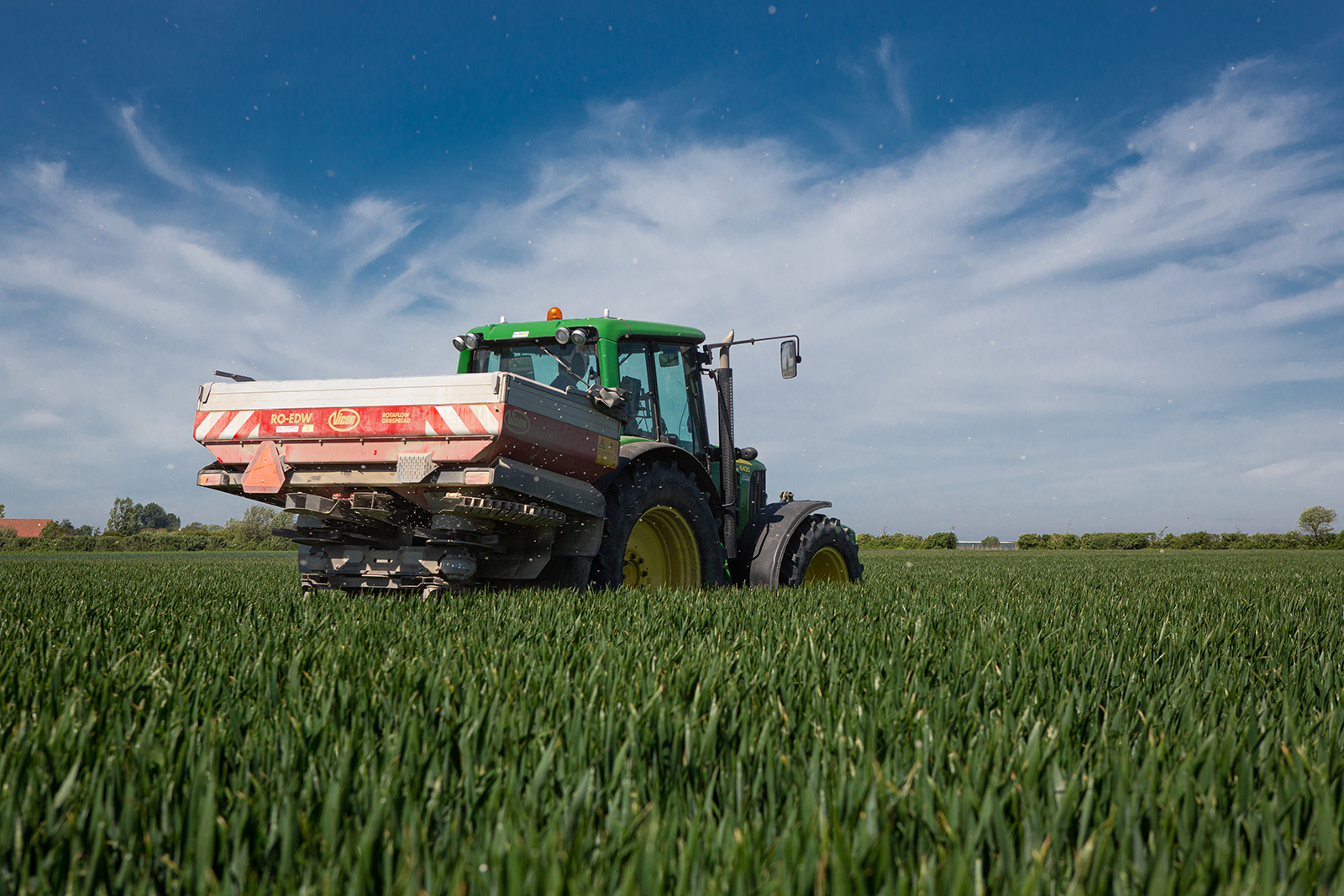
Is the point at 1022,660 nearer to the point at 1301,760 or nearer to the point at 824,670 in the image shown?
the point at 824,670

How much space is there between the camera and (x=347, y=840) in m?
1.17

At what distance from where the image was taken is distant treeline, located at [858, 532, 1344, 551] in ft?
173

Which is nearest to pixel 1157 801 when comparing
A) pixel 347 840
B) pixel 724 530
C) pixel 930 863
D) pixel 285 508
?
pixel 930 863

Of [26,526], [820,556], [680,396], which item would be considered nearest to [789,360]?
[680,396]

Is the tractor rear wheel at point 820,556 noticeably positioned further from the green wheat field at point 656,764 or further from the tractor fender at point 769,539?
the green wheat field at point 656,764

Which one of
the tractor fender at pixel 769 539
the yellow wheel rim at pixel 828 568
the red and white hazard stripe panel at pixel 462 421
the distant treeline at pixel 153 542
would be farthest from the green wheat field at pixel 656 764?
the distant treeline at pixel 153 542

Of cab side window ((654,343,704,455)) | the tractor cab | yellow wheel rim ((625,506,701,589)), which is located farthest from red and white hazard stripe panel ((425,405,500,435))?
cab side window ((654,343,704,455))

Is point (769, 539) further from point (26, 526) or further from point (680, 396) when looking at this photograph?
point (26, 526)

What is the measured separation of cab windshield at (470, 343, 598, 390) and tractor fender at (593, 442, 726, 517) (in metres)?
0.72

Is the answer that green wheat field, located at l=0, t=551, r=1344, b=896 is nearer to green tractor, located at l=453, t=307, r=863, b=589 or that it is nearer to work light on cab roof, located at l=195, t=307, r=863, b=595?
work light on cab roof, located at l=195, t=307, r=863, b=595

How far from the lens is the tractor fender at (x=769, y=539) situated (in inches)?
267

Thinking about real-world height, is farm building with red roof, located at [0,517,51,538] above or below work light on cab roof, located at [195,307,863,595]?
above

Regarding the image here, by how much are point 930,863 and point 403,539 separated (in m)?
5.04

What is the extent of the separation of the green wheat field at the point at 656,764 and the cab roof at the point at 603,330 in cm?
323
